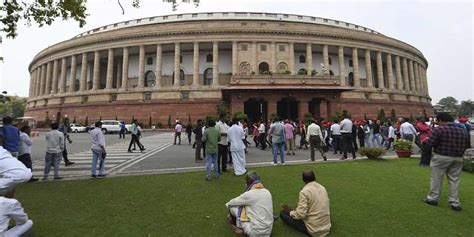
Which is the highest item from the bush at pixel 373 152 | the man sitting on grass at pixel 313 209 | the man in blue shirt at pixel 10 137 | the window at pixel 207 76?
the window at pixel 207 76

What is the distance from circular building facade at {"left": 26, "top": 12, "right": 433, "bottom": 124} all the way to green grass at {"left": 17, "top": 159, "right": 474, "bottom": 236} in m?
30.5

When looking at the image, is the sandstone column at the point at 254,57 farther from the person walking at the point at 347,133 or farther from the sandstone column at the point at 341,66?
the person walking at the point at 347,133

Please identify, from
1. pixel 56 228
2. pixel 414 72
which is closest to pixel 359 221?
pixel 56 228

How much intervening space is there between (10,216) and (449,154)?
7.49 metres

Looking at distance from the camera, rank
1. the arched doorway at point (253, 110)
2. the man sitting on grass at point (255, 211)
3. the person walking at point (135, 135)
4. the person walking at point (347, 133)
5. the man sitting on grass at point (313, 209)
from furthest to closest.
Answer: the arched doorway at point (253, 110), the person walking at point (135, 135), the person walking at point (347, 133), the man sitting on grass at point (313, 209), the man sitting on grass at point (255, 211)

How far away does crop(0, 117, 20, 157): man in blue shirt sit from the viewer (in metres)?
7.34

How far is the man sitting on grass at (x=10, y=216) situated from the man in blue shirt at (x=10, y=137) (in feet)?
15.7

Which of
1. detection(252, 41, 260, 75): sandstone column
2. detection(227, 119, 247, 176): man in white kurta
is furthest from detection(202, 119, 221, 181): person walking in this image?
detection(252, 41, 260, 75): sandstone column

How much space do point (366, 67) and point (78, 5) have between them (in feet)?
159

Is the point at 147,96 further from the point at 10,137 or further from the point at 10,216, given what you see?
the point at 10,216

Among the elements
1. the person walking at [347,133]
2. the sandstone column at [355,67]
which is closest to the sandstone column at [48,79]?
the sandstone column at [355,67]

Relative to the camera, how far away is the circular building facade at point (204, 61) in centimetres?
4225

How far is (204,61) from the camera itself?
4644cm

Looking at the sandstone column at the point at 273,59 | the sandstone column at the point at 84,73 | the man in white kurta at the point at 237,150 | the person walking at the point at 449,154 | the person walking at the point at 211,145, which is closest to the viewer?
the person walking at the point at 449,154
